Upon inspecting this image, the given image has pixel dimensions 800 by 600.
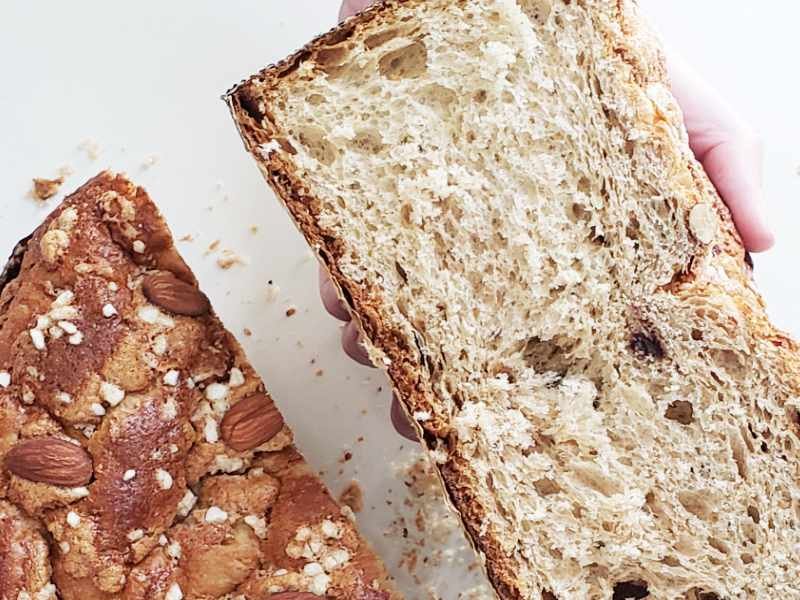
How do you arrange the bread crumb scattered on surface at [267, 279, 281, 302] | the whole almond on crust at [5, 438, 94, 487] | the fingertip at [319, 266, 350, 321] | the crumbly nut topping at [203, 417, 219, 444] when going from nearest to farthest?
1. the whole almond on crust at [5, 438, 94, 487]
2. the crumbly nut topping at [203, 417, 219, 444]
3. the fingertip at [319, 266, 350, 321]
4. the bread crumb scattered on surface at [267, 279, 281, 302]

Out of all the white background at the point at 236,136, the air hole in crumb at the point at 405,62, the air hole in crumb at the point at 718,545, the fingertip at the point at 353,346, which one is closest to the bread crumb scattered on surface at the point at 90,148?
the white background at the point at 236,136

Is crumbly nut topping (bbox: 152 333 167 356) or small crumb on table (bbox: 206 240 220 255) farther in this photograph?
small crumb on table (bbox: 206 240 220 255)

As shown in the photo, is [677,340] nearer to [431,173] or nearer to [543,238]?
[543,238]

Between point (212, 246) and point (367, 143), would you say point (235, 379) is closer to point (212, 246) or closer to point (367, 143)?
point (367, 143)

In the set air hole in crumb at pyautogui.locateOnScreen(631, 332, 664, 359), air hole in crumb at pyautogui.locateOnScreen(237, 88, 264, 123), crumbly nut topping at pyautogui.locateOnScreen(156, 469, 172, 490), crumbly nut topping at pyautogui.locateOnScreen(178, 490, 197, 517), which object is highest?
air hole in crumb at pyautogui.locateOnScreen(237, 88, 264, 123)

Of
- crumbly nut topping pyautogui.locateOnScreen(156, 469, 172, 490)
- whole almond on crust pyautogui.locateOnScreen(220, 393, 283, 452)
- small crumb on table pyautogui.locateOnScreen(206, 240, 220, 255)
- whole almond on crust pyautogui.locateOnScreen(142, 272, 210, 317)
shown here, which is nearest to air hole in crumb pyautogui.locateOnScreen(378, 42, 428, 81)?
whole almond on crust pyautogui.locateOnScreen(142, 272, 210, 317)

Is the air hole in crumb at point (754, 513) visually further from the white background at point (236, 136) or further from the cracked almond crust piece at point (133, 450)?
the white background at point (236, 136)

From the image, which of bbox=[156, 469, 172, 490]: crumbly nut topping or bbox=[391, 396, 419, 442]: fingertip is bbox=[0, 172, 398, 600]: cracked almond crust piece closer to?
bbox=[156, 469, 172, 490]: crumbly nut topping

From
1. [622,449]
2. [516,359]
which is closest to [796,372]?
[622,449]
